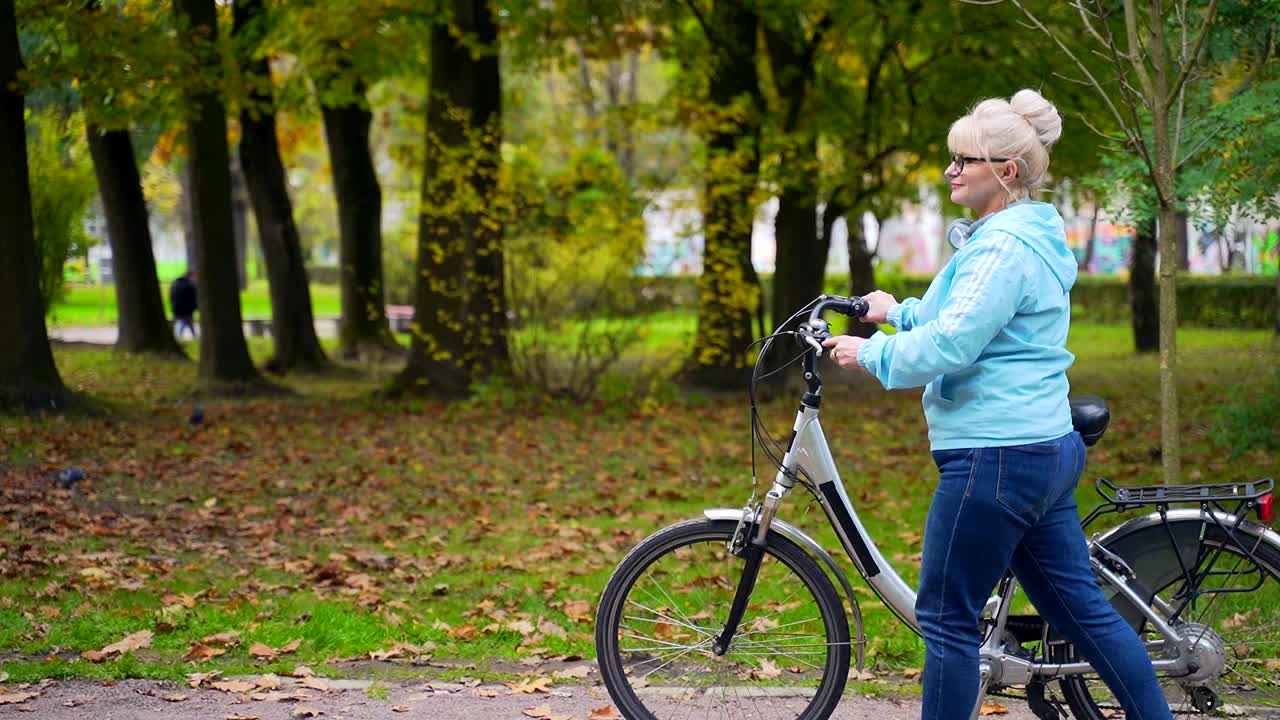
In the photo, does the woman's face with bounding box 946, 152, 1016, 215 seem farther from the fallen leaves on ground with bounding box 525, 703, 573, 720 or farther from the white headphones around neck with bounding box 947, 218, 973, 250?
the fallen leaves on ground with bounding box 525, 703, 573, 720

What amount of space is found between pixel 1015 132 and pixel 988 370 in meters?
0.60

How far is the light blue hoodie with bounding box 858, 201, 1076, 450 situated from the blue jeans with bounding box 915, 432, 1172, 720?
0.07 metres

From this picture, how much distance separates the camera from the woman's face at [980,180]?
12.1 feet

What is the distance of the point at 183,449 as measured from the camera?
1233 cm

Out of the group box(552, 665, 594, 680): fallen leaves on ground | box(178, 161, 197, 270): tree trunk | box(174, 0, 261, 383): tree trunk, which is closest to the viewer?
box(552, 665, 594, 680): fallen leaves on ground

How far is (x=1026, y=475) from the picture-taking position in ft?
12.0

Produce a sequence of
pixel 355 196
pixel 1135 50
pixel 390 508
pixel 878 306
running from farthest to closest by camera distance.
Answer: pixel 355 196, pixel 390 508, pixel 1135 50, pixel 878 306

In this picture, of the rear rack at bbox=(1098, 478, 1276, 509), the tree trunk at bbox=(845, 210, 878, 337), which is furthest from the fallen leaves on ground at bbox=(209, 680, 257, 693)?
the tree trunk at bbox=(845, 210, 878, 337)

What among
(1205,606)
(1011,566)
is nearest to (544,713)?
(1011,566)

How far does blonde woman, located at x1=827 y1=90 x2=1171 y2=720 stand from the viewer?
3.62 metres

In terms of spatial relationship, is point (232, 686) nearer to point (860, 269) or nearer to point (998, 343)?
point (998, 343)

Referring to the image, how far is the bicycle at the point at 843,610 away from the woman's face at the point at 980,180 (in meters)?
0.49

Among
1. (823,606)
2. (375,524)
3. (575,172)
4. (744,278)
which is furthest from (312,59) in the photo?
(823,606)

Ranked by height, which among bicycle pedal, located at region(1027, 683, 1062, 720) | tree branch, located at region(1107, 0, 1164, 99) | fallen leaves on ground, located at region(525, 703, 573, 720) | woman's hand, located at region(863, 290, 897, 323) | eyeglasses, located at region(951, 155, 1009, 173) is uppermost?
tree branch, located at region(1107, 0, 1164, 99)
